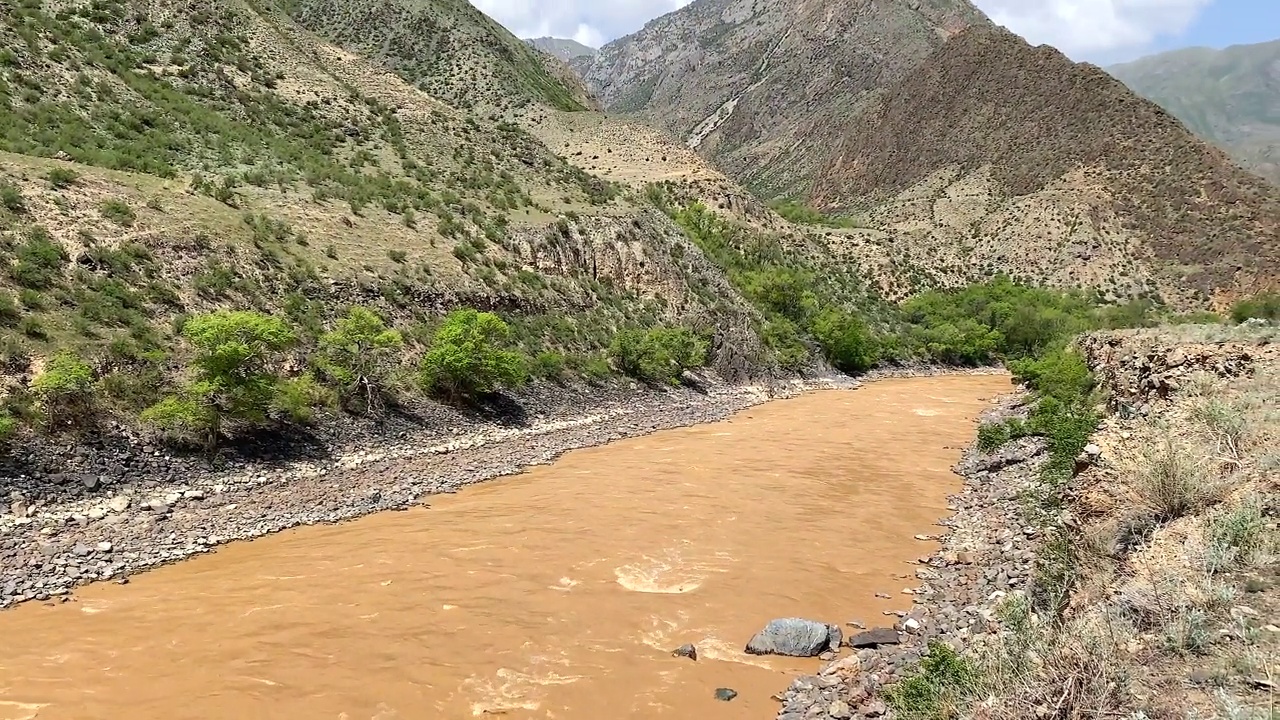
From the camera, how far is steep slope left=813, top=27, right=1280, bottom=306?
78.8 m

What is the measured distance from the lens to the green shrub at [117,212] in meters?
22.7

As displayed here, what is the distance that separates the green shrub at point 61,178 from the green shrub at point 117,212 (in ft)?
3.77

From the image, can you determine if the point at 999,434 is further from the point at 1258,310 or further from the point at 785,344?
the point at 1258,310

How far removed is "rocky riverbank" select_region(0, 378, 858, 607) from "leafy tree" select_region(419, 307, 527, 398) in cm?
135

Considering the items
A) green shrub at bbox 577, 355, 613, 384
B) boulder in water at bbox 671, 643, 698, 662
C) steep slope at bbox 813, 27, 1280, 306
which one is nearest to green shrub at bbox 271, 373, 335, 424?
green shrub at bbox 577, 355, 613, 384

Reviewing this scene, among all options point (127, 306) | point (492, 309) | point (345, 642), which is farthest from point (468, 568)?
point (492, 309)

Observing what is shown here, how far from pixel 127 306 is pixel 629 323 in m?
23.9

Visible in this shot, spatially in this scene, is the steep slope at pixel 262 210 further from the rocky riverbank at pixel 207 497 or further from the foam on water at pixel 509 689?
the foam on water at pixel 509 689

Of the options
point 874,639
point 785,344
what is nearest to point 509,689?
point 874,639

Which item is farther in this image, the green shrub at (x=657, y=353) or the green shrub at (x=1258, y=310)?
the green shrub at (x=1258, y=310)

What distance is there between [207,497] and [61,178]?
12886 millimetres

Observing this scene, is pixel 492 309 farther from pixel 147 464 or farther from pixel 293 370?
pixel 147 464

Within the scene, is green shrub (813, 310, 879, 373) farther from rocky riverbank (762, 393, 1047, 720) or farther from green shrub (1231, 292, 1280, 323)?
rocky riverbank (762, 393, 1047, 720)

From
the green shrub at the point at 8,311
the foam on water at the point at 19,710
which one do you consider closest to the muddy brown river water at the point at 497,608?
the foam on water at the point at 19,710
